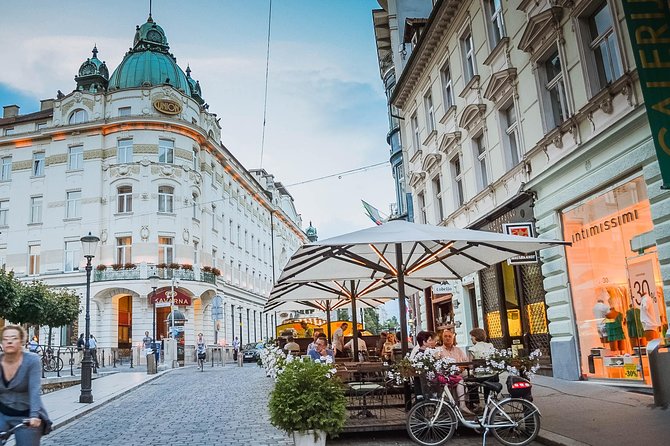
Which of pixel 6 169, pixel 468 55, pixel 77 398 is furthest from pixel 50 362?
pixel 468 55

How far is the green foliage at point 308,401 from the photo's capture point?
23.8ft

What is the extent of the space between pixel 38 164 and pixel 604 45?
41920mm

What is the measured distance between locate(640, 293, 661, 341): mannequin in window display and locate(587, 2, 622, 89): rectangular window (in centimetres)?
404

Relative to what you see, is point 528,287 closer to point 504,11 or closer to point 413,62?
point 504,11

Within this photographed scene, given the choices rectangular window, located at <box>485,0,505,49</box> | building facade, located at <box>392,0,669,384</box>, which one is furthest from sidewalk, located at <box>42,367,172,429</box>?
rectangular window, located at <box>485,0,505,49</box>

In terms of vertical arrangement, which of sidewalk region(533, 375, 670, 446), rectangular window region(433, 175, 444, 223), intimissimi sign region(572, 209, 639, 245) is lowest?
sidewalk region(533, 375, 670, 446)

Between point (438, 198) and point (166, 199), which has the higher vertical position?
point (166, 199)

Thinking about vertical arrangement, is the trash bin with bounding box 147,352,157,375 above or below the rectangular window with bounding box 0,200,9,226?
below

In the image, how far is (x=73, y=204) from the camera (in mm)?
41656

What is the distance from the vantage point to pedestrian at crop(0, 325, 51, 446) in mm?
4910

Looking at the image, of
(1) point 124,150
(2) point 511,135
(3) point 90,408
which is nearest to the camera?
(3) point 90,408

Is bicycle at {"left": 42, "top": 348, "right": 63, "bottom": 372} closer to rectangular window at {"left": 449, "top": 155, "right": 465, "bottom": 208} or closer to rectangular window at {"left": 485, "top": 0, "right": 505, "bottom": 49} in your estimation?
rectangular window at {"left": 449, "top": 155, "right": 465, "bottom": 208}

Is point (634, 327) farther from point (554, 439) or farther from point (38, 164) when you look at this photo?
point (38, 164)

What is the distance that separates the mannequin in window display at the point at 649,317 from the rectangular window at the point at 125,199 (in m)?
36.0
